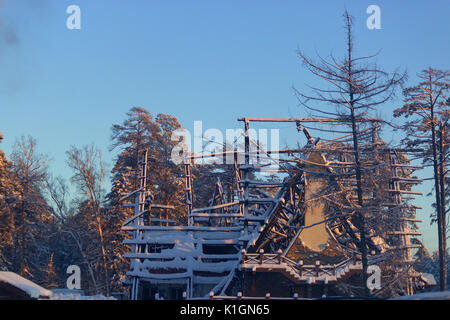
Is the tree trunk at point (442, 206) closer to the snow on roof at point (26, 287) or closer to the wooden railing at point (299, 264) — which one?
the wooden railing at point (299, 264)

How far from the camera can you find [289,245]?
32.2 m

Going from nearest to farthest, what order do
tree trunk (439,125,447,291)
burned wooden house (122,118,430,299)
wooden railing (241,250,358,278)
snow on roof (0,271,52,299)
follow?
1. snow on roof (0,271,52,299)
2. tree trunk (439,125,447,291)
3. burned wooden house (122,118,430,299)
4. wooden railing (241,250,358,278)

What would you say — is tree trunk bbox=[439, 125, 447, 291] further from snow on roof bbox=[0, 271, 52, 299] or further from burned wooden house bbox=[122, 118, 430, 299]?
snow on roof bbox=[0, 271, 52, 299]

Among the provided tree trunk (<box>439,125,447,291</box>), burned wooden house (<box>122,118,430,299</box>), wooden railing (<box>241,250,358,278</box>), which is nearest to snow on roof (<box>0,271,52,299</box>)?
burned wooden house (<box>122,118,430,299</box>)

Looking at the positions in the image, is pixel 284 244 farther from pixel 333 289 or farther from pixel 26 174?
pixel 26 174

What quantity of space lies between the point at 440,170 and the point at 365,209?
21.5 feet

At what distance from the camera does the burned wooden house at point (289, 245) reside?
88.1ft

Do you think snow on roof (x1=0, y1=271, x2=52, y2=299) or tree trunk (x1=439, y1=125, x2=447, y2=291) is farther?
tree trunk (x1=439, y1=125, x2=447, y2=291)


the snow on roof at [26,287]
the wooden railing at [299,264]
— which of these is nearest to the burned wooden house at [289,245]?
the wooden railing at [299,264]

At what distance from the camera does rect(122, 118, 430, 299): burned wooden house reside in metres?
26.8

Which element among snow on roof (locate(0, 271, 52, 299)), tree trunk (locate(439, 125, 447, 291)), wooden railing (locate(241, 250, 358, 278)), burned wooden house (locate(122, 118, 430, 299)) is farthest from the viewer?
wooden railing (locate(241, 250, 358, 278))

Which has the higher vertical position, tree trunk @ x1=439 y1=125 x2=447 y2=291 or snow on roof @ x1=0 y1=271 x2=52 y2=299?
tree trunk @ x1=439 y1=125 x2=447 y2=291

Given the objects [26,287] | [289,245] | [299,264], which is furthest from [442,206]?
[26,287]
